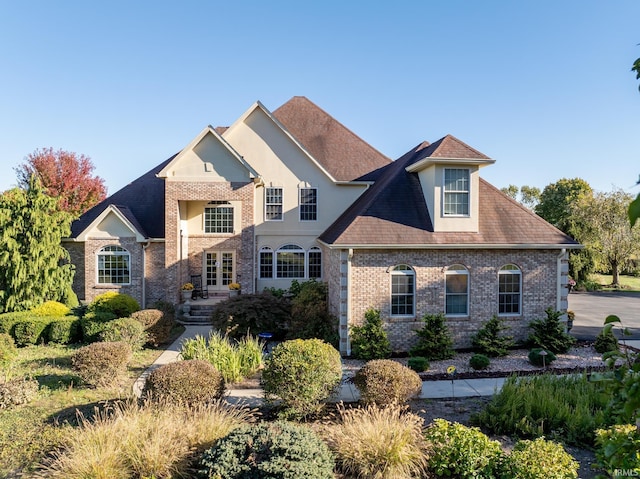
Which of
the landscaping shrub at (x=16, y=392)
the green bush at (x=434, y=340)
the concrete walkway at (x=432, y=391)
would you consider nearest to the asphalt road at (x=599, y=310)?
the green bush at (x=434, y=340)

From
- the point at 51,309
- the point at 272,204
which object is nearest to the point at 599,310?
the point at 272,204

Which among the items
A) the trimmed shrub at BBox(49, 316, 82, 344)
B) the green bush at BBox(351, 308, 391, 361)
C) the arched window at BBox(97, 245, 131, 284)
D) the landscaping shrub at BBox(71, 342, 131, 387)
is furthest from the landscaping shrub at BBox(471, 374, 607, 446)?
the arched window at BBox(97, 245, 131, 284)

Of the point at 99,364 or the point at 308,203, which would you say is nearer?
the point at 99,364

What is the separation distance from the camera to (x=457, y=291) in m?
13.8

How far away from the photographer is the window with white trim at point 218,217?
69.1ft

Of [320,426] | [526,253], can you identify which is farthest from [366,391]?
[526,253]

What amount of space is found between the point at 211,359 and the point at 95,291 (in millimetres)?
12188

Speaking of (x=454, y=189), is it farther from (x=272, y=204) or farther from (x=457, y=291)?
(x=272, y=204)

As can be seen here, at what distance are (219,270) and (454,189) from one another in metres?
13.4

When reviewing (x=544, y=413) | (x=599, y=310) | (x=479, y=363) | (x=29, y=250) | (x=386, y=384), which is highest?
(x=29, y=250)

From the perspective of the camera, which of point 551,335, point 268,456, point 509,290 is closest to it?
point 268,456

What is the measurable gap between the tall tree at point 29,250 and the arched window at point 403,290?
543 inches

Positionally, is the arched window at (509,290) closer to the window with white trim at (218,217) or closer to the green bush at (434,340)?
the green bush at (434,340)

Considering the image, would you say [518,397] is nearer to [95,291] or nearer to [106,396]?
[106,396]
